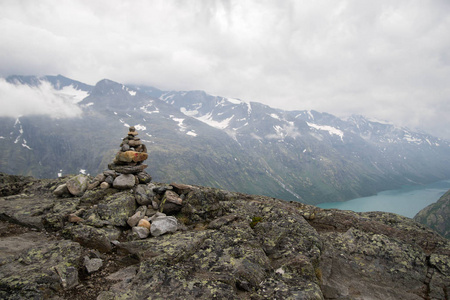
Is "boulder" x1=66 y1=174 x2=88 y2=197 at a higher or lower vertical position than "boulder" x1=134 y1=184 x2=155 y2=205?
lower

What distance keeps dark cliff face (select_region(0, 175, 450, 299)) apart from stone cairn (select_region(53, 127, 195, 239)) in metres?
0.39

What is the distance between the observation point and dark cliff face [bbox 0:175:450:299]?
10156mm

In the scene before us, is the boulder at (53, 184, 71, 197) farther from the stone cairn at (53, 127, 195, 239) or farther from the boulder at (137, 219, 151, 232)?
the boulder at (137, 219, 151, 232)

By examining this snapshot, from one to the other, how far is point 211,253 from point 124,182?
41.8 feet

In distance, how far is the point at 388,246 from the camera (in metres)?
15.5

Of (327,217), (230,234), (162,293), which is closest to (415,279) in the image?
(327,217)

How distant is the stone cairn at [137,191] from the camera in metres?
15.4

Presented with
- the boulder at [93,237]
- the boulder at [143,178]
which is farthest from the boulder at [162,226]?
the boulder at [143,178]

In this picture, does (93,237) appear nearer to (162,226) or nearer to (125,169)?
(162,226)

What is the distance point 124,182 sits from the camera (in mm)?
21016

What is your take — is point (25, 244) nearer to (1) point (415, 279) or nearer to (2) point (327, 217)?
(2) point (327, 217)

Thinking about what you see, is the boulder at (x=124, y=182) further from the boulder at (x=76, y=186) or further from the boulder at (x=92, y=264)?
the boulder at (x=92, y=264)

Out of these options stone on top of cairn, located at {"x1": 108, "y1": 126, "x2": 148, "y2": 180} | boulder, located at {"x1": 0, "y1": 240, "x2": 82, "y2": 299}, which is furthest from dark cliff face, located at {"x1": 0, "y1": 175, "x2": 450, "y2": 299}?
stone on top of cairn, located at {"x1": 108, "y1": 126, "x2": 148, "y2": 180}

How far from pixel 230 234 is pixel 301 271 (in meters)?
4.89
